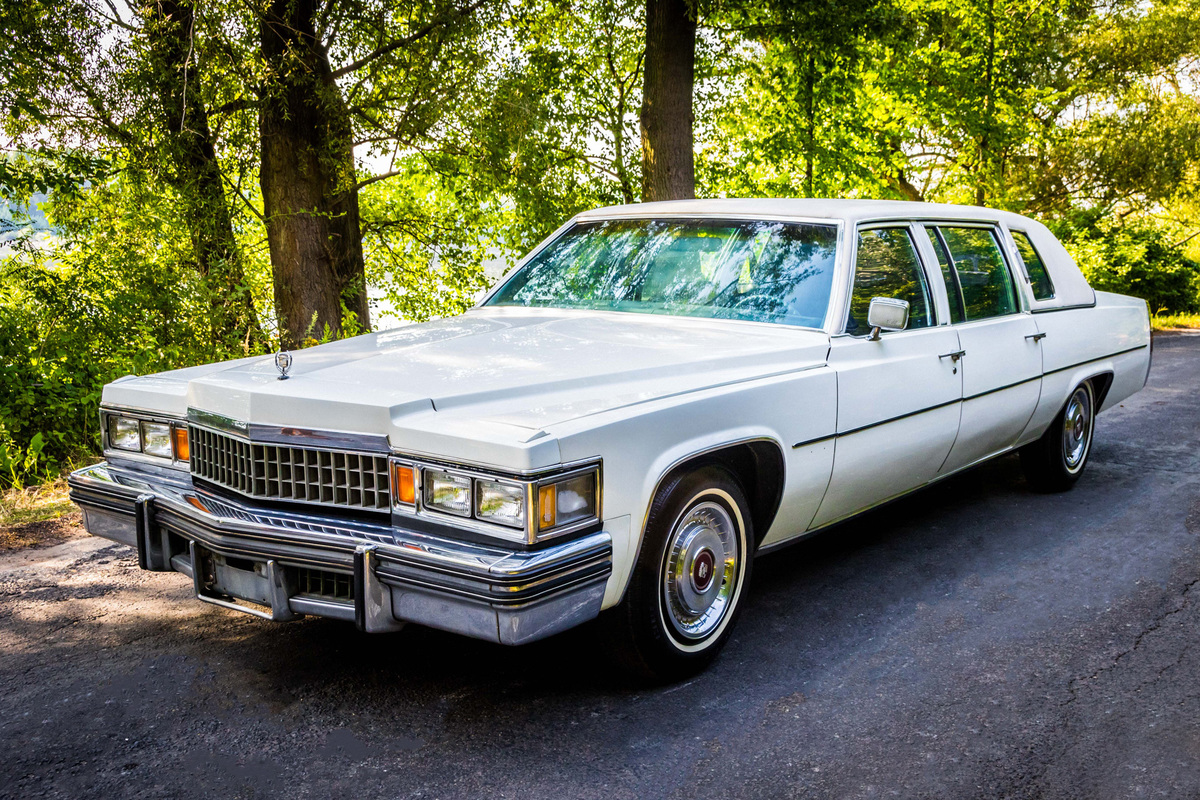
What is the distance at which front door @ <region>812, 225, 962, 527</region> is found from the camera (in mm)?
4090

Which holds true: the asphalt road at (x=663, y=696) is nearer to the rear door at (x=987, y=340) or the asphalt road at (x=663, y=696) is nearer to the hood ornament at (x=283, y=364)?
the rear door at (x=987, y=340)

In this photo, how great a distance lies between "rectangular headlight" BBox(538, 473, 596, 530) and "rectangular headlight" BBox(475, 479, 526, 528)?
6 centimetres

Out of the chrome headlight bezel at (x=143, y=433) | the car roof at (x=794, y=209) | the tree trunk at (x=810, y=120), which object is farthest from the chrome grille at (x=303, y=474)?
the tree trunk at (x=810, y=120)

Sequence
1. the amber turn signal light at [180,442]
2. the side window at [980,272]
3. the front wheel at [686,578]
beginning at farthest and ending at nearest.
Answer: the side window at [980,272], the amber turn signal light at [180,442], the front wheel at [686,578]

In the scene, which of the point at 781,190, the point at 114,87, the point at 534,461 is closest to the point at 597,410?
the point at 534,461

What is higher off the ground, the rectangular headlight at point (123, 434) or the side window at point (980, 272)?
the side window at point (980, 272)

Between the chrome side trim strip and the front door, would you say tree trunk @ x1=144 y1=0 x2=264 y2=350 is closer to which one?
the front door

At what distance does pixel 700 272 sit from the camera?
4465mm

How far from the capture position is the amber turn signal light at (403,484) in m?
2.99

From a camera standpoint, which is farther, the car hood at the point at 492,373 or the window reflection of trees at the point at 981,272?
the window reflection of trees at the point at 981,272

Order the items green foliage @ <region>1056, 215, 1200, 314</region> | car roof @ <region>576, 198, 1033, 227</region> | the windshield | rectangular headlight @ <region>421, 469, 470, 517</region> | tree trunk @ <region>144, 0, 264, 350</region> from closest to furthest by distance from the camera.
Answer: rectangular headlight @ <region>421, 469, 470, 517</region> < the windshield < car roof @ <region>576, 198, 1033, 227</region> < tree trunk @ <region>144, 0, 264, 350</region> < green foliage @ <region>1056, 215, 1200, 314</region>

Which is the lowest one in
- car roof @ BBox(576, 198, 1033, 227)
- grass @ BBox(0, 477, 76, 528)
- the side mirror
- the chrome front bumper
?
grass @ BBox(0, 477, 76, 528)

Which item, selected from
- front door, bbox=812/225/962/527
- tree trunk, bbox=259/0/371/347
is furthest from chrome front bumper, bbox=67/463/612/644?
tree trunk, bbox=259/0/371/347

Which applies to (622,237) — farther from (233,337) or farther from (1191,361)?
(1191,361)
